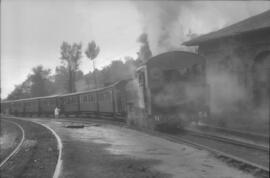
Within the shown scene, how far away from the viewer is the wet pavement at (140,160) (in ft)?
28.4

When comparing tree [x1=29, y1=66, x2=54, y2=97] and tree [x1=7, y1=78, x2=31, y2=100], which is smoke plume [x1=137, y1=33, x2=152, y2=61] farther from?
tree [x1=7, y1=78, x2=31, y2=100]

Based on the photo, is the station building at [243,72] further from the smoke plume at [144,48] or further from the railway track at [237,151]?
the smoke plume at [144,48]

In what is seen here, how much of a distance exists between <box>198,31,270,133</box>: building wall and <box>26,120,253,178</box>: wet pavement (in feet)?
19.8

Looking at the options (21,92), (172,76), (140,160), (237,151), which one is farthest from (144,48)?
(21,92)

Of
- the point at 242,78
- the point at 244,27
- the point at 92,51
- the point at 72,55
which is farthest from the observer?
the point at 72,55

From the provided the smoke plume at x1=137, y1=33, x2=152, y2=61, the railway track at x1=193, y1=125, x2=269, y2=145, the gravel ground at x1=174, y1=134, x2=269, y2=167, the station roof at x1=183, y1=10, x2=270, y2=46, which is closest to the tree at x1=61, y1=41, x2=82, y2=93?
the smoke plume at x1=137, y1=33, x2=152, y2=61

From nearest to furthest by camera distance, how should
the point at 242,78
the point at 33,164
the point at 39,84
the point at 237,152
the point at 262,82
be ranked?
the point at 33,164 < the point at 237,152 < the point at 262,82 < the point at 242,78 < the point at 39,84

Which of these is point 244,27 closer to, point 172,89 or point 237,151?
point 172,89

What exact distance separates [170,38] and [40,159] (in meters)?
14.0

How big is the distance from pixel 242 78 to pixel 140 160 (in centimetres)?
1063

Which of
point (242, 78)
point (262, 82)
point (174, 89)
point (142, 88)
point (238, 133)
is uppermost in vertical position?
point (242, 78)

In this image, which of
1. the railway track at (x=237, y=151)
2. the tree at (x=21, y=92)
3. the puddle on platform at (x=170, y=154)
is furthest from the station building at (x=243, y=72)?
the tree at (x=21, y=92)

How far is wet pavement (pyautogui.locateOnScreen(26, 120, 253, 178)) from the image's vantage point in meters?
8.66

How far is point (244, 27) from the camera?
18859 mm
